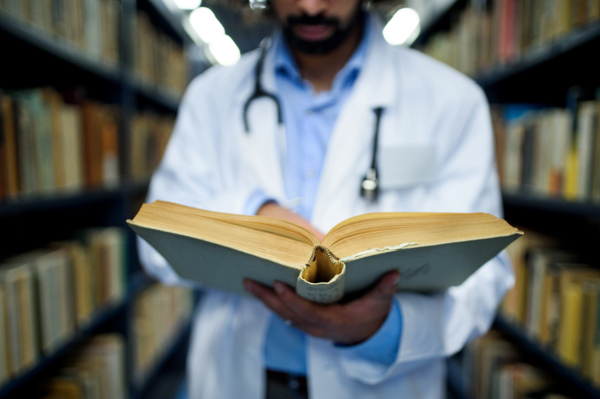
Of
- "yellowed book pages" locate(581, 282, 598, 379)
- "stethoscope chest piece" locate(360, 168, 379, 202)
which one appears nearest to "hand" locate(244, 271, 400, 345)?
"stethoscope chest piece" locate(360, 168, 379, 202)

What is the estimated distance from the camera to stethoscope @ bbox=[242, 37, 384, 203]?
737mm

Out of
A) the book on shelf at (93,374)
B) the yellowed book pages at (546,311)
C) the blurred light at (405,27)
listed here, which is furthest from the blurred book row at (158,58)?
the yellowed book pages at (546,311)

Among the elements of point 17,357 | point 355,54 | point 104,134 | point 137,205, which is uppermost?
point 355,54

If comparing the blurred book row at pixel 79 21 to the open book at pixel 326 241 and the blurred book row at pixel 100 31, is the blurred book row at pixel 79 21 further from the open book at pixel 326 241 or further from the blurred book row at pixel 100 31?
the open book at pixel 326 241

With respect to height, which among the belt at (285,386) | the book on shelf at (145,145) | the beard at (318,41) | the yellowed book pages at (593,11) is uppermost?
the yellowed book pages at (593,11)

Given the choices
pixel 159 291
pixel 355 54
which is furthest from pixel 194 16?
pixel 355 54

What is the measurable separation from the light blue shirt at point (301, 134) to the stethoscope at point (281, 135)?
0.02 m

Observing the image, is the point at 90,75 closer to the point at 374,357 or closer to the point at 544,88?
the point at 374,357

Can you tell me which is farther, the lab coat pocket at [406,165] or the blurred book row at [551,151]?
the blurred book row at [551,151]

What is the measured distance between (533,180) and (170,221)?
1.24 m

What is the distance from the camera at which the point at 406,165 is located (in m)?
0.74

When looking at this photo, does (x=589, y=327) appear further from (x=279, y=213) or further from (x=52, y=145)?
(x=52, y=145)

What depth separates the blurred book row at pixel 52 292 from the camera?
3.09 feet

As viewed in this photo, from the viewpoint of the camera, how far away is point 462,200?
73cm
